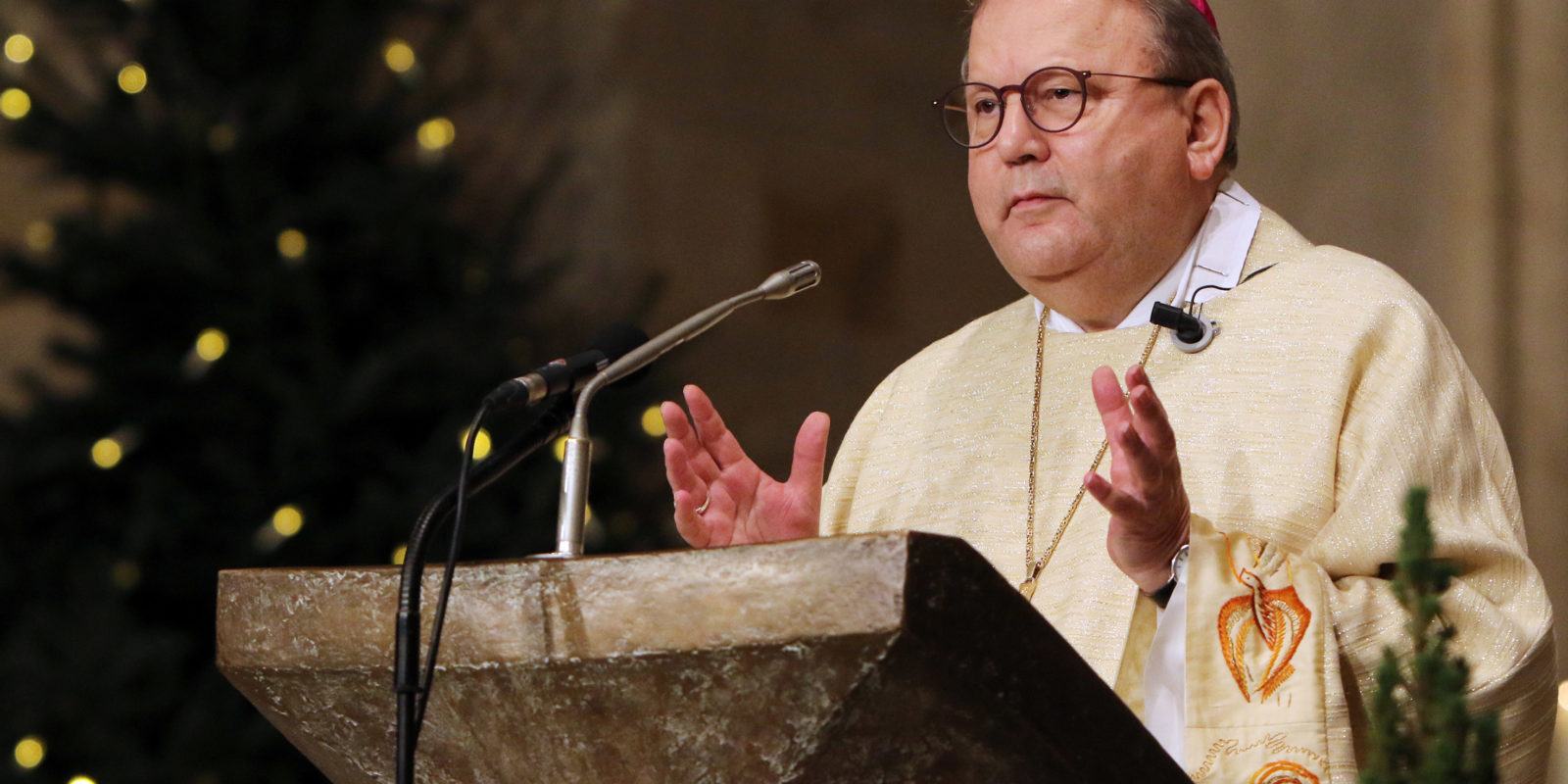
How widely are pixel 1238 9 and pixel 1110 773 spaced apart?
3030mm

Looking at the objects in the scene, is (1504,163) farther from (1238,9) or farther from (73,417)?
(73,417)

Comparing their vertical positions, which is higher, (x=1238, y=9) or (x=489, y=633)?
(x=1238, y=9)

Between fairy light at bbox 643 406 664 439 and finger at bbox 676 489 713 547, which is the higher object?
finger at bbox 676 489 713 547

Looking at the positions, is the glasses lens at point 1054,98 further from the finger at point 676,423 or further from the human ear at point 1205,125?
the finger at point 676,423

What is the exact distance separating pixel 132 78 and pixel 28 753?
1.70 metres

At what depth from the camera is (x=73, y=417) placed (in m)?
4.12

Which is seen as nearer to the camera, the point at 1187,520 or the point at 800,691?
the point at 800,691

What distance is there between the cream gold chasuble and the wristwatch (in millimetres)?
23

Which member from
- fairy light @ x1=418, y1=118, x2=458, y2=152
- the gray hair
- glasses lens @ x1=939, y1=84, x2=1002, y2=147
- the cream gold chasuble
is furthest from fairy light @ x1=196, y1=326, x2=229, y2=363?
the gray hair

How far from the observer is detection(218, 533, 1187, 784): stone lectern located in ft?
4.03

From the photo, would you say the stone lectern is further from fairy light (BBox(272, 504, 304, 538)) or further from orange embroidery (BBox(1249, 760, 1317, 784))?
fairy light (BBox(272, 504, 304, 538))

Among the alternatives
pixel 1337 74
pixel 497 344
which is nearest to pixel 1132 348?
pixel 1337 74

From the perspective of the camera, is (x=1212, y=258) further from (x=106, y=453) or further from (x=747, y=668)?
(x=106, y=453)

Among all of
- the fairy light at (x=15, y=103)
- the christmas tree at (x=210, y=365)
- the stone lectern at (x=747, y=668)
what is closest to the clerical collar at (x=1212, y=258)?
the stone lectern at (x=747, y=668)
